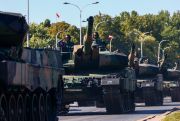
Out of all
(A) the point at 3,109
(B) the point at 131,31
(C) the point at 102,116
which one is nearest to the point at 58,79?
(C) the point at 102,116

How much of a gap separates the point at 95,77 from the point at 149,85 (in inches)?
466

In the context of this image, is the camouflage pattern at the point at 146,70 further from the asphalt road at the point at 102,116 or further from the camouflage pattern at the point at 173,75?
the asphalt road at the point at 102,116

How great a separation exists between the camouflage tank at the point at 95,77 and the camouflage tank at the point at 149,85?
9544mm

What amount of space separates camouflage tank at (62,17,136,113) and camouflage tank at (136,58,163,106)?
9544mm

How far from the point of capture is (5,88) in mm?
22031

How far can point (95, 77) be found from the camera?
1559 inches

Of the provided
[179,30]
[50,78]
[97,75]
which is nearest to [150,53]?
[179,30]

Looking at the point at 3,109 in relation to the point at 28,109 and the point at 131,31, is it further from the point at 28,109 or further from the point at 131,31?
the point at 131,31

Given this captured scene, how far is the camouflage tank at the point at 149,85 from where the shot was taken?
51.1 meters

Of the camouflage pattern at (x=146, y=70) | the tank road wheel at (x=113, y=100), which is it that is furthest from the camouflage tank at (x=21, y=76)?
the camouflage pattern at (x=146, y=70)

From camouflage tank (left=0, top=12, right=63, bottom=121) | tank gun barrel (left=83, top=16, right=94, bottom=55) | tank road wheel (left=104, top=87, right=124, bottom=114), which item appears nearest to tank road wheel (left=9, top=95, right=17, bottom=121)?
camouflage tank (left=0, top=12, right=63, bottom=121)

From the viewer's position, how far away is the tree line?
10894 centimetres

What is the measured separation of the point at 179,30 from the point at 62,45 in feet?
406

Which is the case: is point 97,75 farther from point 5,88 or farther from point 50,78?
point 5,88
